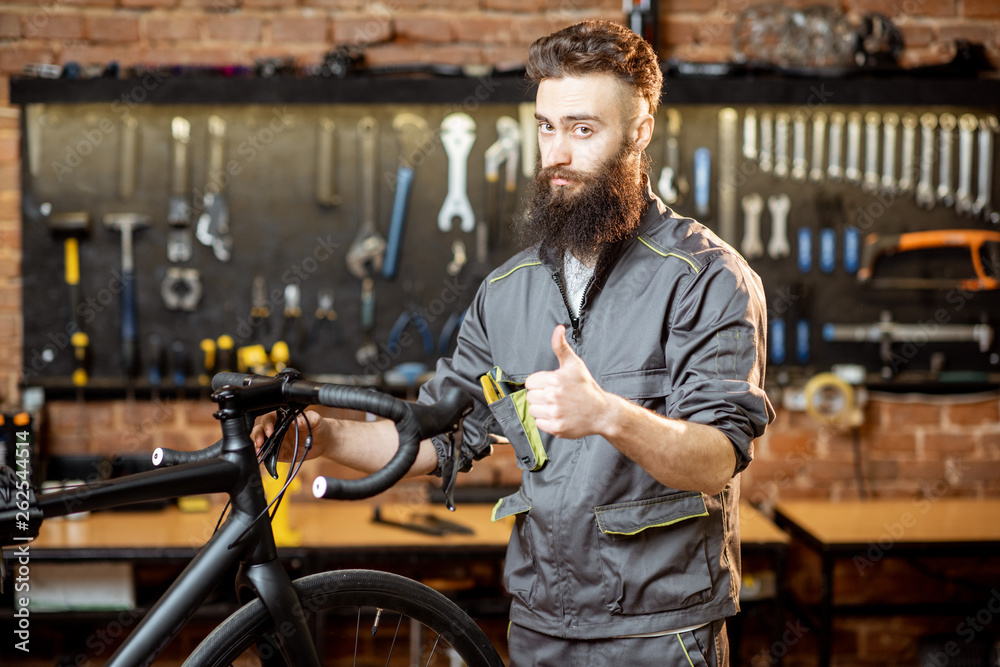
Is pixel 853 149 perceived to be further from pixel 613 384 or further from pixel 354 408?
pixel 354 408

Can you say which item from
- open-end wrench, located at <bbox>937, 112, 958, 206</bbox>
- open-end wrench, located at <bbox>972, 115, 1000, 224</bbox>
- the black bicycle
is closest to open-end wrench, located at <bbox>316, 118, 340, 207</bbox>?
the black bicycle

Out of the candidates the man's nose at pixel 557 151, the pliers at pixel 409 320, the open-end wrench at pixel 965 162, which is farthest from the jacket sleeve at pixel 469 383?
the open-end wrench at pixel 965 162

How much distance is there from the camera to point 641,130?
1.39m

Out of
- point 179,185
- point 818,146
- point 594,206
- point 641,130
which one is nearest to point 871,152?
point 818,146

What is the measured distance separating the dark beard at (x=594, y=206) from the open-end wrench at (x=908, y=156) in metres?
1.84

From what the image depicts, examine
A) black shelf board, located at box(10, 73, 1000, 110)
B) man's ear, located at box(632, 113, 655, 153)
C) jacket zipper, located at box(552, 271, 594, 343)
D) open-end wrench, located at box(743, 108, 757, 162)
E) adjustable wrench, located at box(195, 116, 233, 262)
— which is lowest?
jacket zipper, located at box(552, 271, 594, 343)

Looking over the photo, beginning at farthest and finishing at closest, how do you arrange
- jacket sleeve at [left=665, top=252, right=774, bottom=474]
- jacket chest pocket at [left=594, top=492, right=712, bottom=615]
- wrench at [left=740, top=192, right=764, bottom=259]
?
wrench at [left=740, top=192, right=764, bottom=259] → jacket chest pocket at [left=594, top=492, right=712, bottom=615] → jacket sleeve at [left=665, top=252, right=774, bottom=474]

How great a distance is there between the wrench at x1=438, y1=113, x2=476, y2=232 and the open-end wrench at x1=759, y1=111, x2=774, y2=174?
3.18ft

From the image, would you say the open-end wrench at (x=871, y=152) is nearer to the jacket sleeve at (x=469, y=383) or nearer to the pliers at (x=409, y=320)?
the pliers at (x=409, y=320)

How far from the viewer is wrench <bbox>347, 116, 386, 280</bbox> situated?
9.29 ft

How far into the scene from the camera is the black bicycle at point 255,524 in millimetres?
982

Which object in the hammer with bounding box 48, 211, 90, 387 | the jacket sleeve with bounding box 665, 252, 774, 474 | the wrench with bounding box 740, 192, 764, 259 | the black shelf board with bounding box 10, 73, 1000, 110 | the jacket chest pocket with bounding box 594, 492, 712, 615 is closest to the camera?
the jacket sleeve with bounding box 665, 252, 774, 474

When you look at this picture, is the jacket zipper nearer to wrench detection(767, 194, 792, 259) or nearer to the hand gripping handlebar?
the hand gripping handlebar

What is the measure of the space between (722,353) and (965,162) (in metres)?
2.16
